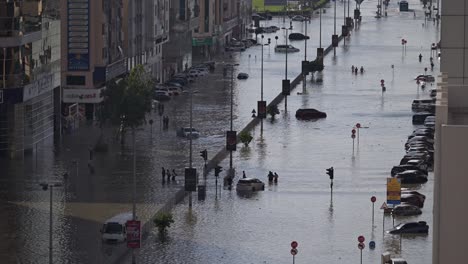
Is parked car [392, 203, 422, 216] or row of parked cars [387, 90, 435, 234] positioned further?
parked car [392, 203, 422, 216]

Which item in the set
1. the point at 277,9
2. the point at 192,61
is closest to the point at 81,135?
the point at 192,61

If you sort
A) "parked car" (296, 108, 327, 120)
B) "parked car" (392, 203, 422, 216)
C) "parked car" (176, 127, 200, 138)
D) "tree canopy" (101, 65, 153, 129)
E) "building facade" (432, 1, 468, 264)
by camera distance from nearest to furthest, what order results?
"building facade" (432, 1, 468, 264)
"parked car" (392, 203, 422, 216)
"tree canopy" (101, 65, 153, 129)
"parked car" (176, 127, 200, 138)
"parked car" (296, 108, 327, 120)

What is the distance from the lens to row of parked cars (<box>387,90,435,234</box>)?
3241cm

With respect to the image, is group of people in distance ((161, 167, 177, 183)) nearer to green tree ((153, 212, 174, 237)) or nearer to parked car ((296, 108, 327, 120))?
green tree ((153, 212, 174, 237))

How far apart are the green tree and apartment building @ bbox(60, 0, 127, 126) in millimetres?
17209

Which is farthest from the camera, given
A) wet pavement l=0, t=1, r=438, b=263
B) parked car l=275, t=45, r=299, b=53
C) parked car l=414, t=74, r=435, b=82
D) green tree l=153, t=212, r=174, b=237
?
parked car l=275, t=45, r=299, b=53

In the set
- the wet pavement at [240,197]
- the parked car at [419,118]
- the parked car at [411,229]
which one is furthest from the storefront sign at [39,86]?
the parked car at [411,229]

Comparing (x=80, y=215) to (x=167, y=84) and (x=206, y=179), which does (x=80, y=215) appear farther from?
(x=167, y=84)

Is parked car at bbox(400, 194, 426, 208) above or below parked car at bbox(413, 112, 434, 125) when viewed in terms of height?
above

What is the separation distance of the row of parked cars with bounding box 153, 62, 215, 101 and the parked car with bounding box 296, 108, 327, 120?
5.36 metres

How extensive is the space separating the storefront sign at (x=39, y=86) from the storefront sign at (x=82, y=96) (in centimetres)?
306

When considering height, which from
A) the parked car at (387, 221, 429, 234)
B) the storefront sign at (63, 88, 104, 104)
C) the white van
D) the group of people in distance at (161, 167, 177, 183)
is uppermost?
the storefront sign at (63, 88, 104, 104)

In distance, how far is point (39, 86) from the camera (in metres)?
44.0

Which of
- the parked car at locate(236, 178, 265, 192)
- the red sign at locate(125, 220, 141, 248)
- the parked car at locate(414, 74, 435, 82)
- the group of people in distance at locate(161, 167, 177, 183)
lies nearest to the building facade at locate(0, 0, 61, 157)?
the group of people in distance at locate(161, 167, 177, 183)
